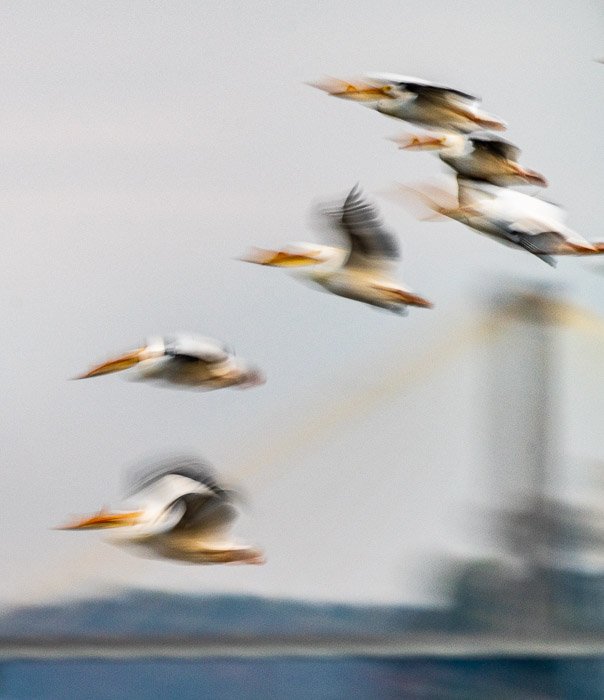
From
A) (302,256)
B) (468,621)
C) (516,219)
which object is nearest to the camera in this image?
(516,219)

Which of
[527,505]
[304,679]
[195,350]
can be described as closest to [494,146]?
[195,350]

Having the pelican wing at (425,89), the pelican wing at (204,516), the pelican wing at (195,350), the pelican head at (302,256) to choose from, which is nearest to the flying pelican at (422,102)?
the pelican wing at (425,89)

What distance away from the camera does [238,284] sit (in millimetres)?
1216

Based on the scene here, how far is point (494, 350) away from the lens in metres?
1.28

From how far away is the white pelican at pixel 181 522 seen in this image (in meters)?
0.83

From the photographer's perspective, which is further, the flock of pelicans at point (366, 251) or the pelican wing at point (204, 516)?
the pelican wing at point (204, 516)

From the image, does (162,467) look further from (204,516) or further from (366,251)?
(366,251)

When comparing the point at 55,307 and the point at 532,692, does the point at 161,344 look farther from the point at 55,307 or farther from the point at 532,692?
the point at 532,692

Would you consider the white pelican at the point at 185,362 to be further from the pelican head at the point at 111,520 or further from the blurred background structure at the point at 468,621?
the blurred background structure at the point at 468,621

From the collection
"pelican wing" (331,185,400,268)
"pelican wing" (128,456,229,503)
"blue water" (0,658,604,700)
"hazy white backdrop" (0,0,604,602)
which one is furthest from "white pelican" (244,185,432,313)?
"blue water" (0,658,604,700)

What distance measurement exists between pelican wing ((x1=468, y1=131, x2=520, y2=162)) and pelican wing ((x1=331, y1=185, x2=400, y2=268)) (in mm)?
156

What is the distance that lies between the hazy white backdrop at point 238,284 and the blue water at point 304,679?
95 mm

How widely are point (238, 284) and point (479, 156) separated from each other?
53 cm

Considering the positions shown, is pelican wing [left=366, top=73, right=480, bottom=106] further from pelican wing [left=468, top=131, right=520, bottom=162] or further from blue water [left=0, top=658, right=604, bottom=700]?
blue water [left=0, top=658, right=604, bottom=700]
